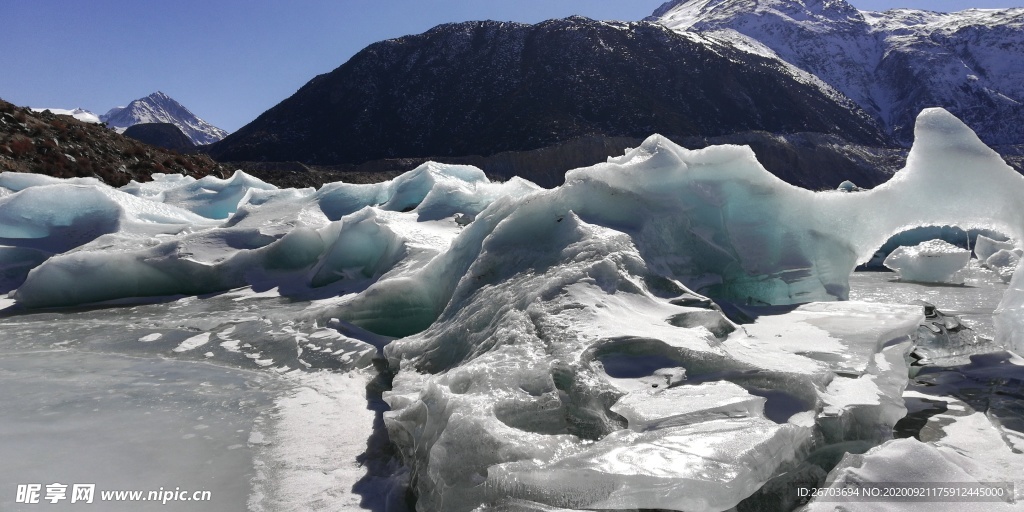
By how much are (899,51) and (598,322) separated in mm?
96794

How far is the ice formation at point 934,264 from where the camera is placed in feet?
22.7

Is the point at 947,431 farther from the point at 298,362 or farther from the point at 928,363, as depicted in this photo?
the point at 298,362

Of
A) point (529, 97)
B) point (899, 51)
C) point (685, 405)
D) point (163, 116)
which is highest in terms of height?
point (163, 116)

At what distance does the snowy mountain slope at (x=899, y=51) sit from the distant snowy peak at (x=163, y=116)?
113m

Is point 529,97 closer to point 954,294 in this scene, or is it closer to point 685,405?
point 954,294

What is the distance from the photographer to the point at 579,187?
317cm

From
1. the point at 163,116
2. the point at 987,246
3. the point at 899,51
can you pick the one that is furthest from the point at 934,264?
the point at 163,116

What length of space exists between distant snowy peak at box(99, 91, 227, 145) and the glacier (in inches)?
6048

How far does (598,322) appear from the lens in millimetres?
2197

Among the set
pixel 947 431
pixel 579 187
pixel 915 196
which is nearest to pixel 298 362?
pixel 579 187

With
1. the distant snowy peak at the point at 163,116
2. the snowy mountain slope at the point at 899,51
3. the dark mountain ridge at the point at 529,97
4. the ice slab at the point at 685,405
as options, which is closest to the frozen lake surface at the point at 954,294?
the ice slab at the point at 685,405
